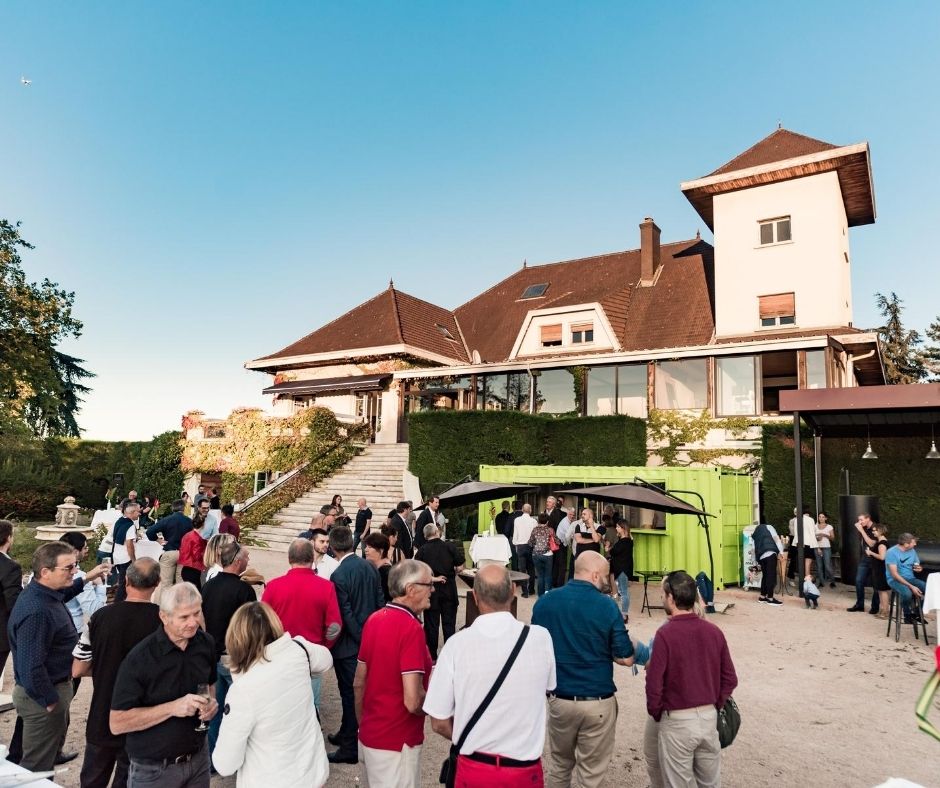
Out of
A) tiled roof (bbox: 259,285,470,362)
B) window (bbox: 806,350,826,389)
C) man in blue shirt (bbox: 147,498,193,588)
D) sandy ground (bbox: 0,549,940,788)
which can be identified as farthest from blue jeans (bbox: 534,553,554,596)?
tiled roof (bbox: 259,285,470,362)

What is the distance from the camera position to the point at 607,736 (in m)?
3.91

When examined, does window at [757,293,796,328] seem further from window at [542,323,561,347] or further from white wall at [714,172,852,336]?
window at [542,323,561,347]

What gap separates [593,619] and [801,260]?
835 inches

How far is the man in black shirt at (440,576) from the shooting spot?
782 centimetres

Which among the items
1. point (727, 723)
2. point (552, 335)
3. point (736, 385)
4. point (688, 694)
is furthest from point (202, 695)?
point (552, 335)

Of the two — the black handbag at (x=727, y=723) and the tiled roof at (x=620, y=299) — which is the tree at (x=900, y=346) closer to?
the tiled roof at (x=620, y=299)

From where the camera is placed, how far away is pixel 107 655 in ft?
12.2

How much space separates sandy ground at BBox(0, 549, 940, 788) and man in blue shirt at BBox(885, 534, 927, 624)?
798 mm

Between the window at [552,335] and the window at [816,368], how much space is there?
8.84 metres

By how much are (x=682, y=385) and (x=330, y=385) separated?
1473 centimetres

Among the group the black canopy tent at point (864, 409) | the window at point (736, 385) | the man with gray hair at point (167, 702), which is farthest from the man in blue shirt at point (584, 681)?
the window at point (736, 385)

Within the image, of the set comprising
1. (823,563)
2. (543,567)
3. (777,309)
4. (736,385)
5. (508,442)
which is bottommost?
(823,563)

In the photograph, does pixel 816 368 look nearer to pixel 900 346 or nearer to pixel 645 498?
pixel 645 498

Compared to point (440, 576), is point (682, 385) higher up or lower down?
higher up
